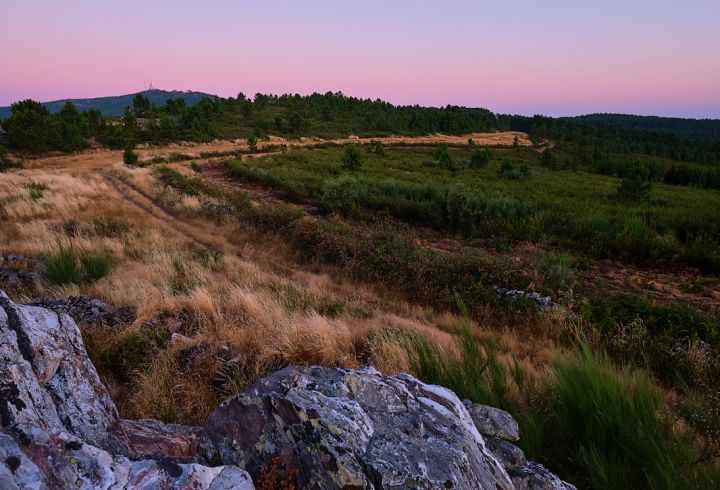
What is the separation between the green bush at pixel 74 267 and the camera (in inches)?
292

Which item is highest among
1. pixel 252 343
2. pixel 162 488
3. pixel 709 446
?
pixel 162 488

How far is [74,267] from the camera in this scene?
777 cm

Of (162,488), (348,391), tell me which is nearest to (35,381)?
(162,488)

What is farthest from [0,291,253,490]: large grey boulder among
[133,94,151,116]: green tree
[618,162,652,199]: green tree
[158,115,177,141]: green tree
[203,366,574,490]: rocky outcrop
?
[133,94,151,116]: green tree

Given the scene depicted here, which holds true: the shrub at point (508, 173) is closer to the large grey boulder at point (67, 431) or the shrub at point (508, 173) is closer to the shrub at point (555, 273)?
the shrub at point (555, 273)

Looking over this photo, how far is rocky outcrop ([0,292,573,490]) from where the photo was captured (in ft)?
5.74

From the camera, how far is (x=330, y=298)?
7566 millimetres

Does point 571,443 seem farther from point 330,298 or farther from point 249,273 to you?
point 249,273

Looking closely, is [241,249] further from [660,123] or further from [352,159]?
[660,123]

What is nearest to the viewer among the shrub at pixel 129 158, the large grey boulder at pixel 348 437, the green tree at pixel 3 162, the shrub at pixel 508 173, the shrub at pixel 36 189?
the large grey boulder at pixel 348 437

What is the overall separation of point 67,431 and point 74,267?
684cm

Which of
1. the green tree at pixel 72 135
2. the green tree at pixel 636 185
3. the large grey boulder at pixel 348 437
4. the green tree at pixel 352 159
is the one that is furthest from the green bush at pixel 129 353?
the green tree at pixel 72 135

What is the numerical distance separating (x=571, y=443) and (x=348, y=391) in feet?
5.90

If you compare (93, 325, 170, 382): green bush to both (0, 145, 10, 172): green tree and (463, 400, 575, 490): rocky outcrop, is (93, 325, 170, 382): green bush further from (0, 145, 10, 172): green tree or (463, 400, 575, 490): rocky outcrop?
(0, 145, 10, 172): green tree
